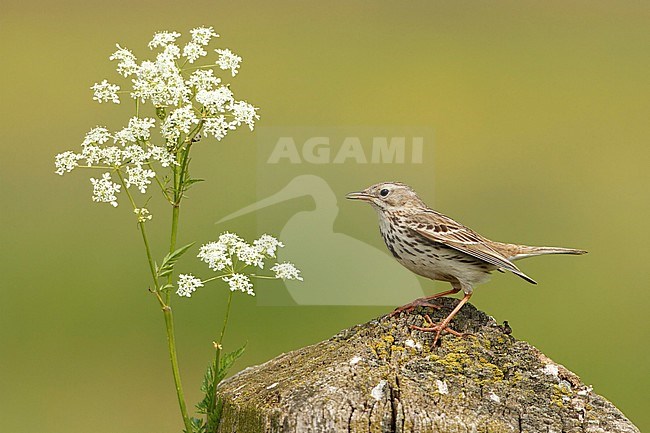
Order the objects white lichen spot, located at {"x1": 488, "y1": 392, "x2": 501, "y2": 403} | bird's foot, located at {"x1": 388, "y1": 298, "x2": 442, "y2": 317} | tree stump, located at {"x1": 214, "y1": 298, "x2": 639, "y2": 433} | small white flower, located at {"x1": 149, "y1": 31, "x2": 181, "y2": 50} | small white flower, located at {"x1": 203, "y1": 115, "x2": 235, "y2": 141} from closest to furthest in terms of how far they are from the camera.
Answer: tree stump, located at {"x1": 214, "y1": 298, "x2": 639, "y2": 433}
white lichen spot, located at {"x1": 488, "y1": 392, "x2": 501, "y2": 403}
small white flower, located at {"x1": 203, "y1": 115, "x2": 235, "y2": 141}
small white flower, located at {"x1": 149, "y1": 31, "x2": 181, "y2": 50}
bird's foot, located at {"x1": 388, "y1": 298, "x2": 442, "y2": 317}

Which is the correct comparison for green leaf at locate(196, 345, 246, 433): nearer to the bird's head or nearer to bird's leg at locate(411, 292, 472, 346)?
bird's leg at locate(411, 292, 472, 346)

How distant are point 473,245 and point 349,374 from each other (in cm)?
96

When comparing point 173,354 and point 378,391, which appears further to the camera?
point 173,354

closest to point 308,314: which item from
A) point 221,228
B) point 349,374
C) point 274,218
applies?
point 221,228

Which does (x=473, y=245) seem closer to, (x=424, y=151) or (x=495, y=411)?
(x=495, y=411)

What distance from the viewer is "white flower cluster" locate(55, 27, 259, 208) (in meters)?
4.35

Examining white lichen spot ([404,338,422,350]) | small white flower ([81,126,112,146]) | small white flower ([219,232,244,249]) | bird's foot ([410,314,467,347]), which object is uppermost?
small white flower ([81,126,112,146])

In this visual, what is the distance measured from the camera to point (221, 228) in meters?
8.68

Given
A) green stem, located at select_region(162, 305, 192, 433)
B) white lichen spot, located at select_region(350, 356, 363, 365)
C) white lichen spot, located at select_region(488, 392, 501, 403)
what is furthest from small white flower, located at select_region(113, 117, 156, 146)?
white lichen spot, located at select_region(488, 392, 501, 403)

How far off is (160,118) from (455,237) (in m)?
1.46

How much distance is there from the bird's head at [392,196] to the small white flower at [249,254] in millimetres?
586

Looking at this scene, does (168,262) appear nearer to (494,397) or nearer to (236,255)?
(236,255)

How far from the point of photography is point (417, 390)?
4.11m

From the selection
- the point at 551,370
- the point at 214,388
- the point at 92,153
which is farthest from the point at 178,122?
the point at 551,370
